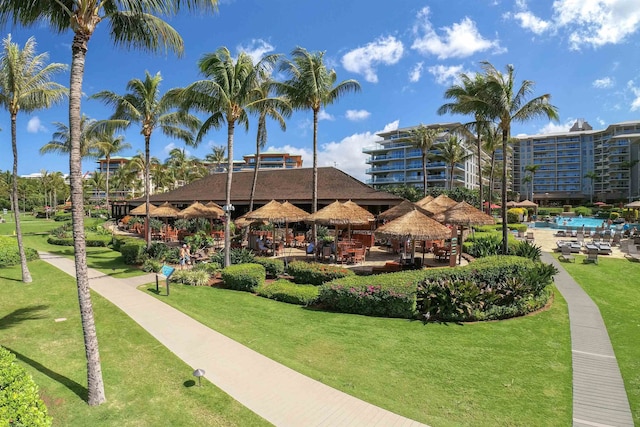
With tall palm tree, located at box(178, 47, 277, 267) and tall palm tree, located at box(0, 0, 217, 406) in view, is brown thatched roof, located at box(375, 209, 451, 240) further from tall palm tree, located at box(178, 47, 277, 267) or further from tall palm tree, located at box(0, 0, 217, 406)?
tall palm tree, located at box(0, 0, 217, 406)

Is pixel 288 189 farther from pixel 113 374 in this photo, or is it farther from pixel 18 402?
pixel 18 402

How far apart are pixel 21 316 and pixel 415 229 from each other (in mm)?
13269

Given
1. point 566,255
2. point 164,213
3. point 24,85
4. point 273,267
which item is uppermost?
point 24,85

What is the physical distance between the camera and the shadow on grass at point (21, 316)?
970 centimetres

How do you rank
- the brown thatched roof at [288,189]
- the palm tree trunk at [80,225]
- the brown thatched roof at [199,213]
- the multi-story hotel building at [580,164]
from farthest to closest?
the multi-story hotel building at [580,164]
the brown thatched roof at [288,189]
the brown thatched roof at [199,213]
the palm tree trunk at [80,225]

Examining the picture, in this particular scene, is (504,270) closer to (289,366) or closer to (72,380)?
(289,366)

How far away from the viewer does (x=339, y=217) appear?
16.4 m

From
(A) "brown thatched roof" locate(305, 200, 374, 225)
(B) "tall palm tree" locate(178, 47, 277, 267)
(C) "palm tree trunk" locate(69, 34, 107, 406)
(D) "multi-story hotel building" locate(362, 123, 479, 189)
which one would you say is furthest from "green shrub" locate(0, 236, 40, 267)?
(D) "multi-story hotel building" locate(362, 123, 479, 189)

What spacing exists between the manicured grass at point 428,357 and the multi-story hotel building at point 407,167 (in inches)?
2492

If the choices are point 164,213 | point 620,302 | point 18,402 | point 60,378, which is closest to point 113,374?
point 60,378

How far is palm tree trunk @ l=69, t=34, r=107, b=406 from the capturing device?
5699 millimetres

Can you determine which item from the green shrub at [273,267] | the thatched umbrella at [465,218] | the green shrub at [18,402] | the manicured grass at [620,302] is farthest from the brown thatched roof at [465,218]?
the green shrub at [18,402]

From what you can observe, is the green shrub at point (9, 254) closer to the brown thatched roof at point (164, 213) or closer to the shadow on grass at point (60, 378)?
the brown thatched roof at point (164, 213)

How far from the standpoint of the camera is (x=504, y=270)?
11.9 metres
